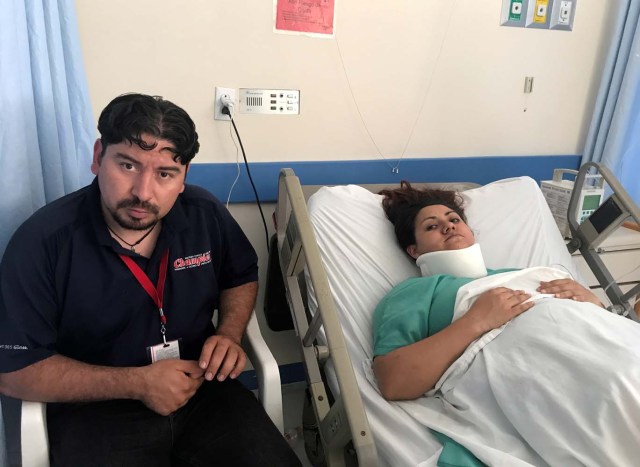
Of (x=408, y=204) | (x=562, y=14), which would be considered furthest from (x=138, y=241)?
(x=562, y=14)

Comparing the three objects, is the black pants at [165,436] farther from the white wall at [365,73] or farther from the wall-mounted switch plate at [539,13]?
the wall-mounted switch plate at [539,13]

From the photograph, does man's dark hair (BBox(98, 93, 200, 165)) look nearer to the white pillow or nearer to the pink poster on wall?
the white pillow

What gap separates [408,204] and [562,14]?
1.24 m

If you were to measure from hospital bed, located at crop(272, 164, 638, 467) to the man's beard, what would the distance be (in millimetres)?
352

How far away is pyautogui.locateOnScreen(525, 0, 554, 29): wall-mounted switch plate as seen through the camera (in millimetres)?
2189

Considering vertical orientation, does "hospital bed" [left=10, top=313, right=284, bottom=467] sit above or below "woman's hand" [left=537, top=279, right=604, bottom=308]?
below

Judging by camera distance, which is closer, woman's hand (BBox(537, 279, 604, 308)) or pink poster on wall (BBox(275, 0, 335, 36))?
woman's hand (BBox(537, 279, 604, 308))

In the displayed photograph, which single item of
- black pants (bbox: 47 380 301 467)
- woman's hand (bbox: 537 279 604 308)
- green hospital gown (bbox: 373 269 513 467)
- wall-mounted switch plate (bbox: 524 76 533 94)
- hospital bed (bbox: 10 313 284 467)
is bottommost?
black pants (bbox: 47 380 301 467)

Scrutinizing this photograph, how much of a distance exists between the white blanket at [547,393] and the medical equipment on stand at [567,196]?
93 cm

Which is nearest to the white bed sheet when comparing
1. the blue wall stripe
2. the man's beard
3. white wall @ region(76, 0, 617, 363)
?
the blue wall stripe

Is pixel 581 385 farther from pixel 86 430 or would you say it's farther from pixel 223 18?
pixel 223 18

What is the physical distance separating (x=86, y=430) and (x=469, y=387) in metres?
0.91

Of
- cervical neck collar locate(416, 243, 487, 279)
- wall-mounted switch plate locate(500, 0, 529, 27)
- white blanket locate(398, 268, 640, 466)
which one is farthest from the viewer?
wall-mounted switch plate locate(500, 0, 529, 27)

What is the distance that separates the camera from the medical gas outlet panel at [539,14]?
7.09 feet
